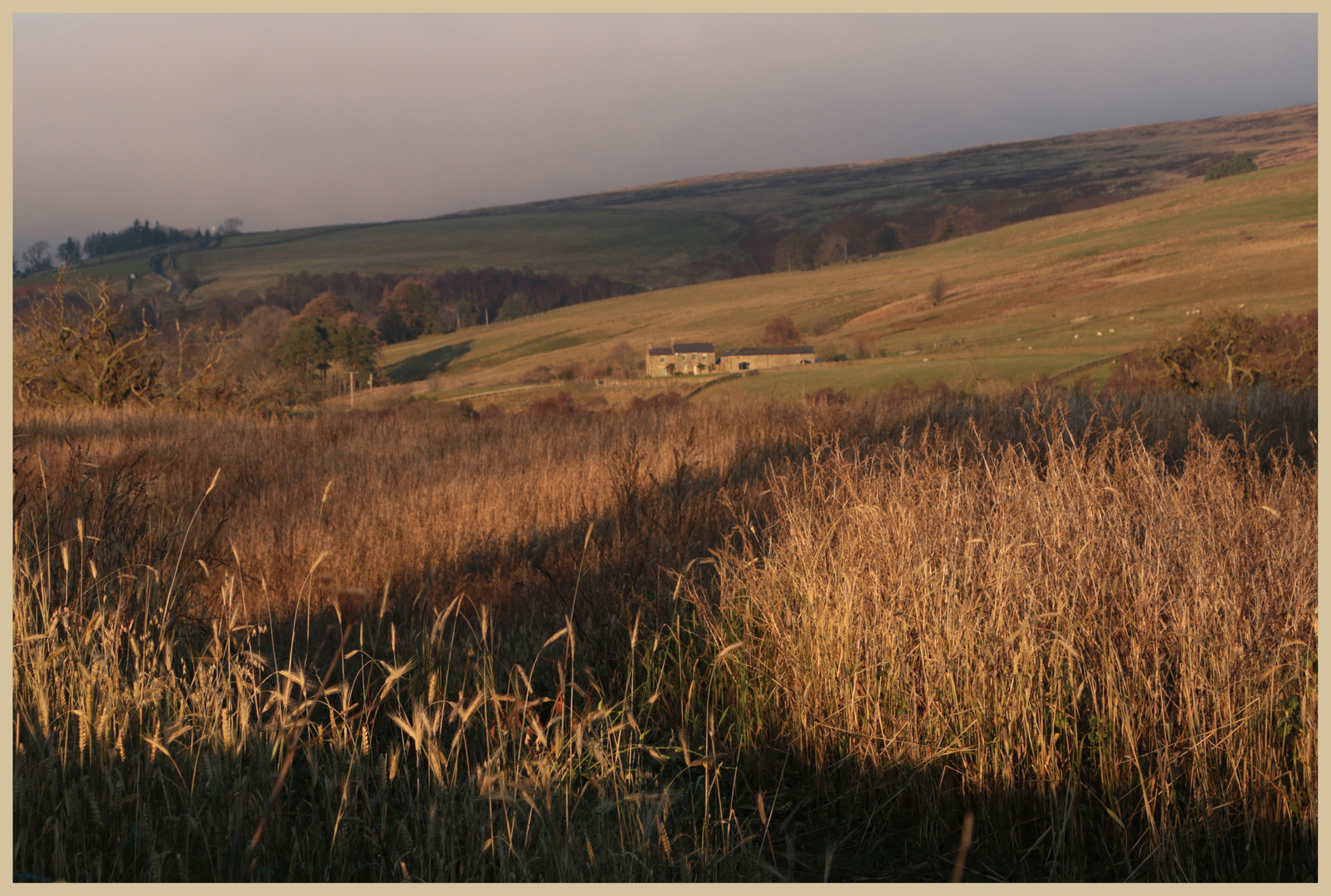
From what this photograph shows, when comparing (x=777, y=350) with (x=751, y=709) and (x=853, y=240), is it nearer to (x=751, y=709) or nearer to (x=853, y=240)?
(x=751, y=709)

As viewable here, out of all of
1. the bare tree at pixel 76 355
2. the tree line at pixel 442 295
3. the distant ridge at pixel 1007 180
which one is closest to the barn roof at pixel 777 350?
the bare tree at pixel 76 355

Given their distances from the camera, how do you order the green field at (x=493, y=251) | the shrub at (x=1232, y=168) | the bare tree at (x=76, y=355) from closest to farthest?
the bare tree at (x=76, y=355)
the shrub at (x=1232, y=168)
the green field at (x=493, y=251)

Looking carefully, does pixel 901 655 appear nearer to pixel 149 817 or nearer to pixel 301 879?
pixel 301 879

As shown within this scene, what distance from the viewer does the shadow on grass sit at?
73938 mm

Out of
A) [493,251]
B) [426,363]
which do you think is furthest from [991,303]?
[493,251]

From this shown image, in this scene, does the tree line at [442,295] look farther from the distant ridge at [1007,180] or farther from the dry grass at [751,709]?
the dry grass at [751,709]

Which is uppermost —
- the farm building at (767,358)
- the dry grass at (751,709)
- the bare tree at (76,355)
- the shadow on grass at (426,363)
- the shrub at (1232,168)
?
the shrub at (1232,168)

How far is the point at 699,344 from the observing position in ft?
200

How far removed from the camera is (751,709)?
379 centimetres

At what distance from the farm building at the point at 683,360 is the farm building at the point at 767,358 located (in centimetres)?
137

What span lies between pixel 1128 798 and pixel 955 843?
61cm

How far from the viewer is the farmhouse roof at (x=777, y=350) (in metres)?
56.7

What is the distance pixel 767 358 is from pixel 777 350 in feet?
8.13

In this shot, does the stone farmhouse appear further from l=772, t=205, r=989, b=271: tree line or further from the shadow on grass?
l=772, t=205, r=989, b=271: tree line
